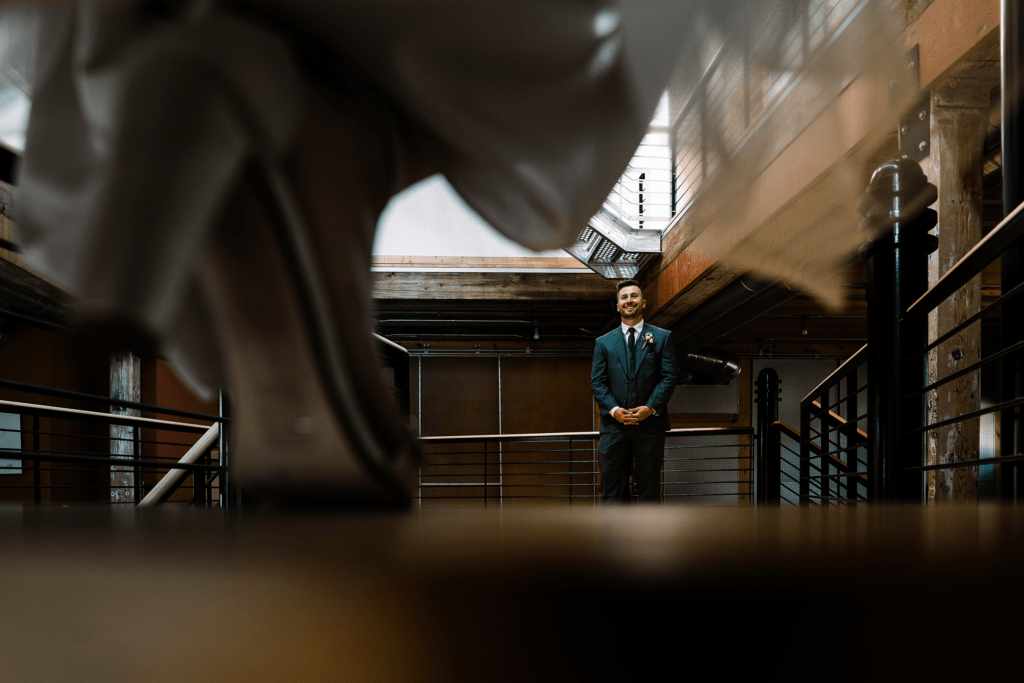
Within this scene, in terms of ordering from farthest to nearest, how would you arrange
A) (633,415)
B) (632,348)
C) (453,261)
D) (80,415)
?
(632,348) → (633,415) → (80,415) → (453,261)

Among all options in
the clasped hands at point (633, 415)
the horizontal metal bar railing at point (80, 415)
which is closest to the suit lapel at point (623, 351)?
the clasped hands at point (633, 415)

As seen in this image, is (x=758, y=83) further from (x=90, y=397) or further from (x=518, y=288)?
(x=518, y=288)

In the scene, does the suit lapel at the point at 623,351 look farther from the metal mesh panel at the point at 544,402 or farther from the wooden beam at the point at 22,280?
the metal mesh panel at the point at 544,402

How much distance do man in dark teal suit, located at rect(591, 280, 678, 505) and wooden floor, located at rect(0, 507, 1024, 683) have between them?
86.1 inches

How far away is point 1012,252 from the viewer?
1.14 meters

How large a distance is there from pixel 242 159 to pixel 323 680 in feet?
1.08

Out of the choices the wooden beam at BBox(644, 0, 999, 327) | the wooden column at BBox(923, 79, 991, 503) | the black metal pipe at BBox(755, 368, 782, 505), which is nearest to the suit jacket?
the black metal pipe at BBox(755, 368, 782, 505)

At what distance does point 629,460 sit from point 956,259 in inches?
53.0

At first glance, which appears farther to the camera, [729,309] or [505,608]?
[729,309]

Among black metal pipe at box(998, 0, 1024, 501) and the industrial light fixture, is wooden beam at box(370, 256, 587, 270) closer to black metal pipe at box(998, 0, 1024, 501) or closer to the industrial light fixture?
black metal pipe at box(998, 0, 1024, 501)

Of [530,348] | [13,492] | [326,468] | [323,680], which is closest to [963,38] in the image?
[326,468]

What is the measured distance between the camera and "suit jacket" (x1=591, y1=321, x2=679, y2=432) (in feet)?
8.17

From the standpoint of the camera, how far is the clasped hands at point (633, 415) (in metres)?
2.45

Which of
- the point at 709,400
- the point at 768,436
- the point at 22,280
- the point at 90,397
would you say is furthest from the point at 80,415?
the point at 709,400
